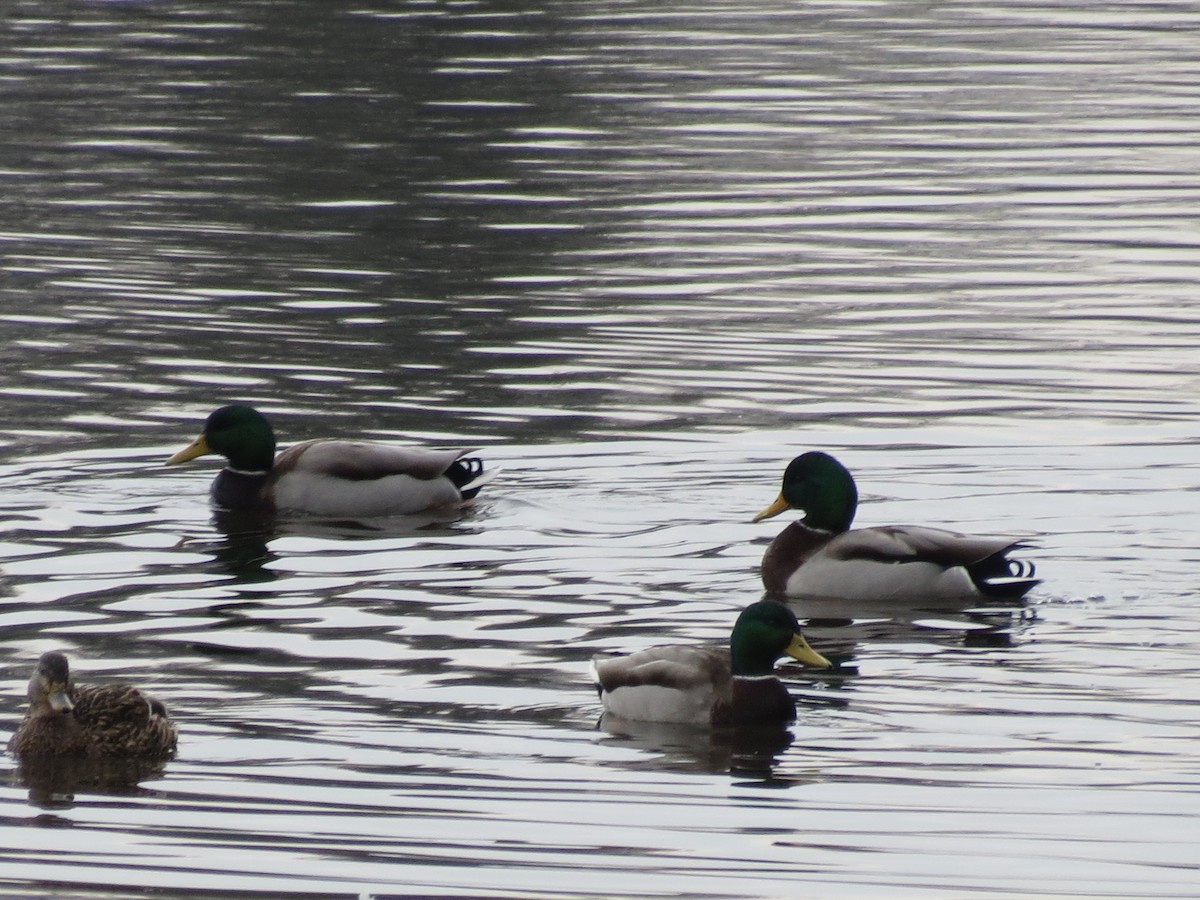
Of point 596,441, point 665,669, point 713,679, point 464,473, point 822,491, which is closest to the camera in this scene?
point 665,669

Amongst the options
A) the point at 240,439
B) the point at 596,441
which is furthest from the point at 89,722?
the point at 596,441

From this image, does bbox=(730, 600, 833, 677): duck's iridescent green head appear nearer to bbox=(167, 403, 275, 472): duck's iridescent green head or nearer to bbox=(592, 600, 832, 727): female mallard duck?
bbox=(592, 600, 832, 727): female mallard duck

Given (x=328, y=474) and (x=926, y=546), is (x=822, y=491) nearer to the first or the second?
(x=926, y=546)

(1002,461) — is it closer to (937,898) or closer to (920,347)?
(920,347)

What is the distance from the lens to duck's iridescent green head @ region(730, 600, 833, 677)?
9688mm

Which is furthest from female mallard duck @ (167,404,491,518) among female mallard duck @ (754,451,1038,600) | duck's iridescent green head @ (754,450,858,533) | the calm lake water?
female mallard duck @ (754,451,1038,600)

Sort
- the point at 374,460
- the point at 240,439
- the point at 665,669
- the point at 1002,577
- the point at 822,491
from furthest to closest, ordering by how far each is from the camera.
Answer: the point at 240,439 → the point at 374,460 → the point at 822,491 → the point at 1002,577 → the point at 665,669

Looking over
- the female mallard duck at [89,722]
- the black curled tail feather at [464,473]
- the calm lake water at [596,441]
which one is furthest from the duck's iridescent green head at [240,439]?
the female mallard duck at [89,722]

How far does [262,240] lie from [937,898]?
15065 mm

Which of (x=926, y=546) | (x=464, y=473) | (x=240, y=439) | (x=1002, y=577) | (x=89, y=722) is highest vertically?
(x=240, y=439)

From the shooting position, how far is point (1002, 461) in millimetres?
13758

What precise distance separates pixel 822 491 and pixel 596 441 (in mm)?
2574

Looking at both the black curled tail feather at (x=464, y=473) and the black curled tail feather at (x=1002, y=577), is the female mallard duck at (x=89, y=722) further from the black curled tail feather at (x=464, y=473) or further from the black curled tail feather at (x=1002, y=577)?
the black curled tail feather at (x=464, y=473)

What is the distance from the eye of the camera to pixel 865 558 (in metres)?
11.6
